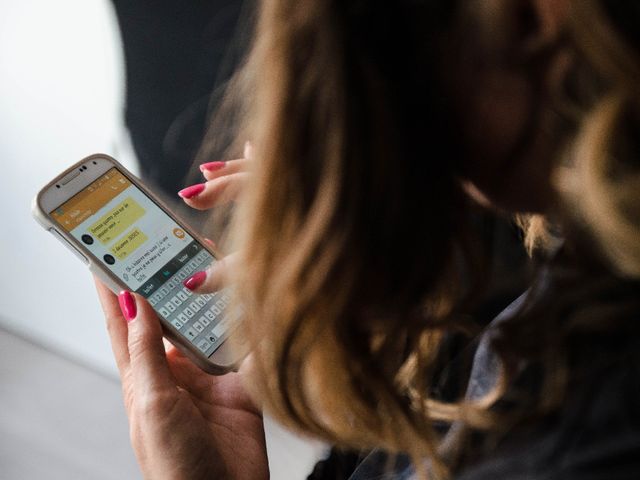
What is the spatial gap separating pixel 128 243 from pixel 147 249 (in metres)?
0.02

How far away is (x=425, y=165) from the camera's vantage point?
0.38m

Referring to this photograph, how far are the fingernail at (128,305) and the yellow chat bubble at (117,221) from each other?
7 centimetres

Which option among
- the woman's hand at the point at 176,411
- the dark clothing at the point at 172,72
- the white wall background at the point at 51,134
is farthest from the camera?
the white wall background at the point at 51,134

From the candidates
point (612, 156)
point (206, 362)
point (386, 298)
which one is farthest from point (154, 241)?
point (612, 156)

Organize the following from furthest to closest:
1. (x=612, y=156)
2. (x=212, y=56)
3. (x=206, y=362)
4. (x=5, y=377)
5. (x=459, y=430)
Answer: (x=5, y=377) → (x=212, y=56) → (x=206, y=362) → (x=459, y=430) → (x=612, y=156)

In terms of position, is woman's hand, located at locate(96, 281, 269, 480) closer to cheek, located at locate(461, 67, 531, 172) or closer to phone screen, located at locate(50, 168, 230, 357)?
phone screen, located at locate(50, 168, 230, 357)

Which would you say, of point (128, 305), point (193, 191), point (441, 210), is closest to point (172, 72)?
point (193, 191)

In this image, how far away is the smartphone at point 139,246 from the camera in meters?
0.65

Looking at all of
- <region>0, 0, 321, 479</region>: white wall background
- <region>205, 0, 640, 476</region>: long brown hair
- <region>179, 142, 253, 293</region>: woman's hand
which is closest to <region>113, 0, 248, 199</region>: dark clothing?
<region>0, 0, 321, 479</region>: white wall background

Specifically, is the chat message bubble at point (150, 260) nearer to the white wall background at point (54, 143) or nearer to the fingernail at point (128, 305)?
the fingernail at point (128, 305)

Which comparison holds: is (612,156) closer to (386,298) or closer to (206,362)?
(386,298)

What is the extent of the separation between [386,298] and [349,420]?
98 mm

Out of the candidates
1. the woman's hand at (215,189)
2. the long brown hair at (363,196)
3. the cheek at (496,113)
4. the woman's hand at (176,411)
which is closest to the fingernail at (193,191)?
the woman's hand at (215,189)

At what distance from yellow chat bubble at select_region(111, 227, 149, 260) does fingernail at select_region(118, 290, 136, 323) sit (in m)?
0.06
